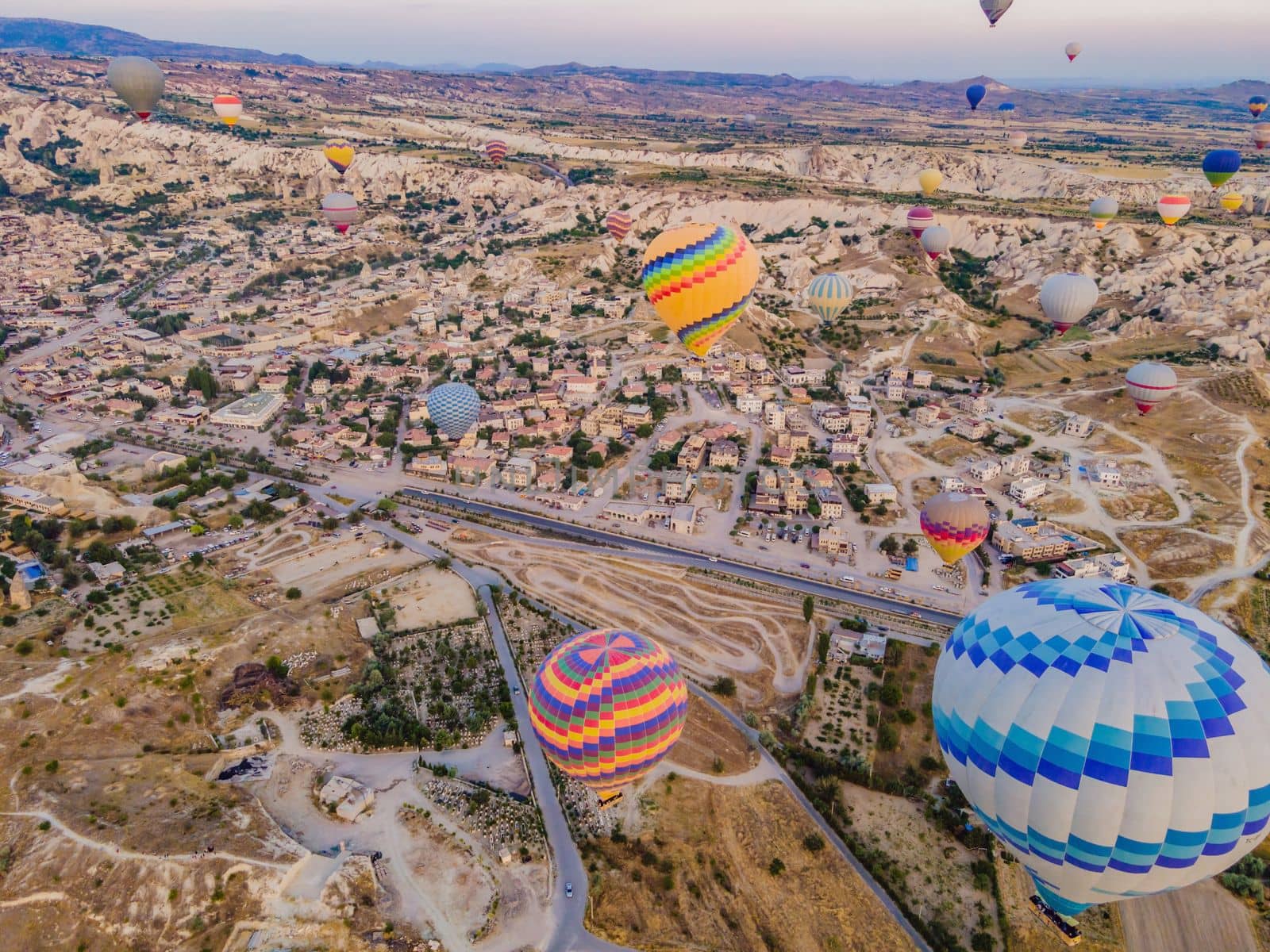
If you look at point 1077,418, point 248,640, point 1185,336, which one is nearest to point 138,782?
point 248,640

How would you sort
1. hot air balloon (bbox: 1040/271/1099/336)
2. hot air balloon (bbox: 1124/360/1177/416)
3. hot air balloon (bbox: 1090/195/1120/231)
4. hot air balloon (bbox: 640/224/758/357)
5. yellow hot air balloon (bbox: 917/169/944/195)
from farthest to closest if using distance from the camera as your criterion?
yellow hot air balloon (bbox: 917/169/944/195) < hot air balloon (bbox: 1090/195/1120/231) < hot air balloon (bbox: 1040/271/1099/336) < hot air balloon (bbox: 1124/360/1177/416) < hot air balloon (bbox: 640/224/758/357)

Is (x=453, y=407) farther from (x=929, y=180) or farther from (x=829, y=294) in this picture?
(x=929, y=180)

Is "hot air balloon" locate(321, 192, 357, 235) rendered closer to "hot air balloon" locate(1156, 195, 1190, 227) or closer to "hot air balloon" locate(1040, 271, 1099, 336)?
"hot air balloon" locate(1040, 271, 1099, 336)

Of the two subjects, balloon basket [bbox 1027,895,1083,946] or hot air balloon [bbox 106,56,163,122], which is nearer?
balloon basket [bbox 1027,895,1083,946]

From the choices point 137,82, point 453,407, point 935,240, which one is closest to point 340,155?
point 137,82

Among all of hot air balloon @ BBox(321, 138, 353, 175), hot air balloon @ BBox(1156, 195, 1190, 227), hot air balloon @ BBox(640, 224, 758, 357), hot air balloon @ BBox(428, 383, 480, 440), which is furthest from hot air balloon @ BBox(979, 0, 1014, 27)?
hot air balloon @ BBox(321, 138, 353, 175)

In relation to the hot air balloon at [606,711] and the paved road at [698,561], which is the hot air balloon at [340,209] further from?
the hot air balloon at [606,711]

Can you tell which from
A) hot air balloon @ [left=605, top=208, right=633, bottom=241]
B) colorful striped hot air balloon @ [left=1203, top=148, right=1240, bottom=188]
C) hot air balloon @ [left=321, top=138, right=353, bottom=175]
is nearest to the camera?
colorful striped hot air balloon @ [left=1203, top=148, right=1240, bottom=188]

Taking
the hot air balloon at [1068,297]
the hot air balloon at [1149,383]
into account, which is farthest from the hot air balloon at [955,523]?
the hot air balloon at [1068,297]
